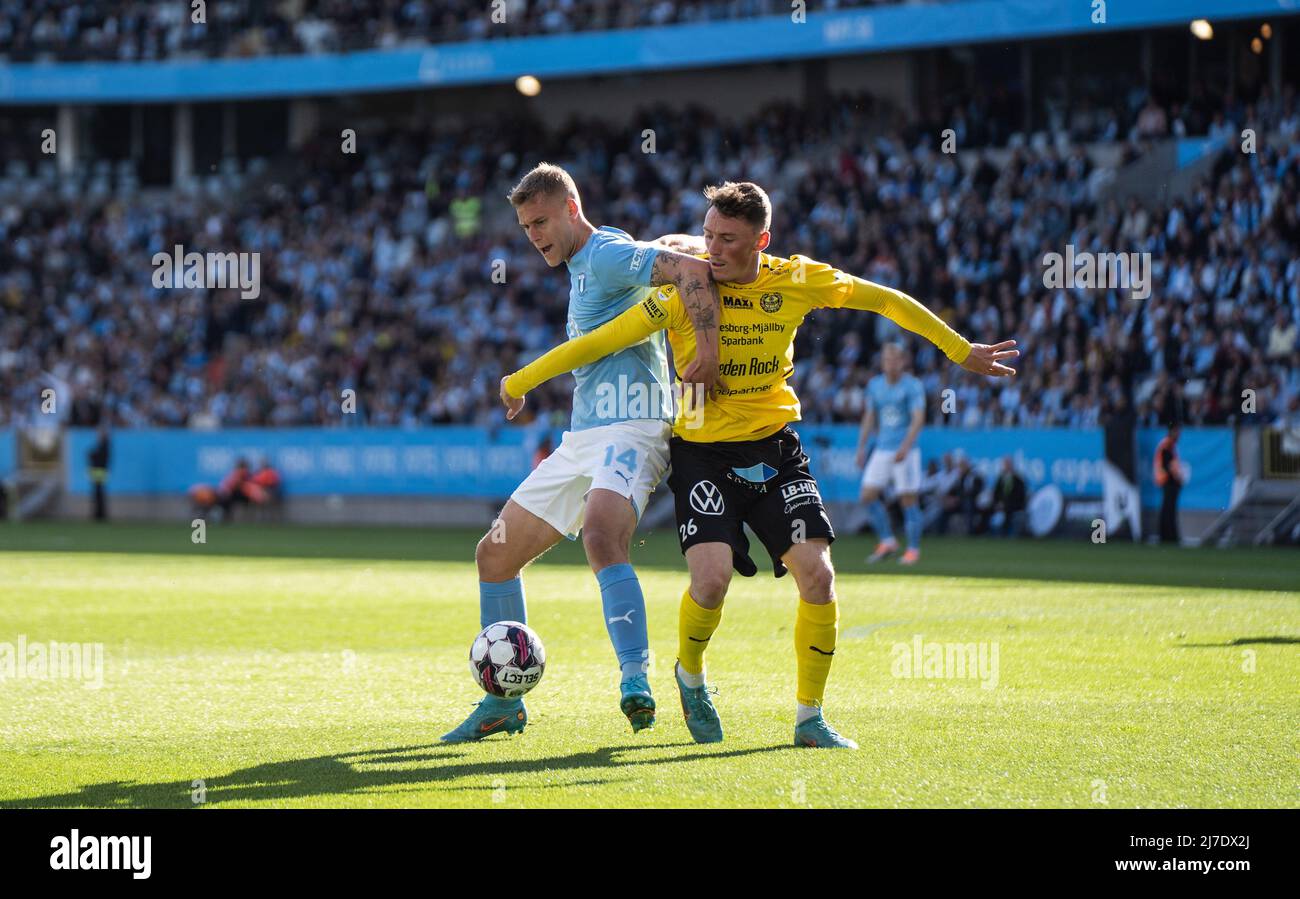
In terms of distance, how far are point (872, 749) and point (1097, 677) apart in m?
2.52

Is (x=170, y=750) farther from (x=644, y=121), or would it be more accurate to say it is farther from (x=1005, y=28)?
(x=644, y=121)

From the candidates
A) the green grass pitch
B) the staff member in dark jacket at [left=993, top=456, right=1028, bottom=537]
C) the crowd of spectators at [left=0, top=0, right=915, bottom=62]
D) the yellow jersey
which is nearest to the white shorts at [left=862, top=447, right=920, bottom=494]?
the green grass pitch

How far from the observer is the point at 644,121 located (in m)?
34.8

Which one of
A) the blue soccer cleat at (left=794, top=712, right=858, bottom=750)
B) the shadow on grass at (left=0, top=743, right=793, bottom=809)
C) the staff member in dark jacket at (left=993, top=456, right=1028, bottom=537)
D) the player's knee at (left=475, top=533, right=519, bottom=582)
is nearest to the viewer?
the shadow on grass at (left=0, top=743, right=793, bottom=809)

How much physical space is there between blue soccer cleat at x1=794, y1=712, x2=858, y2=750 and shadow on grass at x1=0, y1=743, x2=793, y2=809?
0.10 m

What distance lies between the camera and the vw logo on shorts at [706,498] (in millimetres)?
6840

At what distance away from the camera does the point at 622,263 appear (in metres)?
7.03

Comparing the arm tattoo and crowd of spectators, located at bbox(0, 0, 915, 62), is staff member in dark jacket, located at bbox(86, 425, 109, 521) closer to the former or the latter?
crowd of spectators, located at bbox(0, 0, 915, 62)

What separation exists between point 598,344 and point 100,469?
25524 millimetres

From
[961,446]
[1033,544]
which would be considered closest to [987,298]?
[961,446]

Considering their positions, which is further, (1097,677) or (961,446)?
(961,446)

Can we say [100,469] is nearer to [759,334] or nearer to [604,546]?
[604,546]

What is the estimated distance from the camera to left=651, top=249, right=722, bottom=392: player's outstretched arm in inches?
264

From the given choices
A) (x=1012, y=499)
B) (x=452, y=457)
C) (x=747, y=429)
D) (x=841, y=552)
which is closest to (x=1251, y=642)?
(x=747, y=429)
